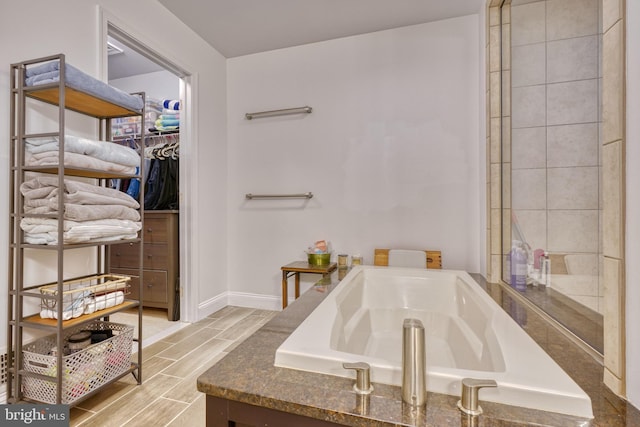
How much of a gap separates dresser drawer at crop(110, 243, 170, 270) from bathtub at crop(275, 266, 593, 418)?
1.70 metres

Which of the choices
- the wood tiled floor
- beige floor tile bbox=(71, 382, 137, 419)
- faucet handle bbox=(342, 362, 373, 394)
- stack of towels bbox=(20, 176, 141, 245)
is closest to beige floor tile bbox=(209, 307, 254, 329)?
the wood tiled floor

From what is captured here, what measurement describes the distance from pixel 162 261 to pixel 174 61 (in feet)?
5.25

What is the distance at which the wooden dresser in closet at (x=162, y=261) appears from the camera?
259 cm

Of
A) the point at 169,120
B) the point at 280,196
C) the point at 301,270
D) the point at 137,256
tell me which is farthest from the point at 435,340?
the point at 169,120

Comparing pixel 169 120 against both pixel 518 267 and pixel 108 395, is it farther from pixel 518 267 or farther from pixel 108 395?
pixel 518 267

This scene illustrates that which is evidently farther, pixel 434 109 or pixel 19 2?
pixel 434 109

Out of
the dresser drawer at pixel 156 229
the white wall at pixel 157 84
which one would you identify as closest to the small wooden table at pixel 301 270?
the dresser drawer at pixel 156 229

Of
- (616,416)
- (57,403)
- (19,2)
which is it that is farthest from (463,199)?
(19,2)

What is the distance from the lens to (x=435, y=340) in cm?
173

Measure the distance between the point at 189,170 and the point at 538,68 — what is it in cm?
237

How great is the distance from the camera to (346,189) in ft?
8.43

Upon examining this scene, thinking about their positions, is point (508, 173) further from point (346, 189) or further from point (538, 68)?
point (346, 189)

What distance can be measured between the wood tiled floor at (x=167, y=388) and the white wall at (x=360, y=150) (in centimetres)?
67

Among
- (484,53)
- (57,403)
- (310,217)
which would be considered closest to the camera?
(57,403)
